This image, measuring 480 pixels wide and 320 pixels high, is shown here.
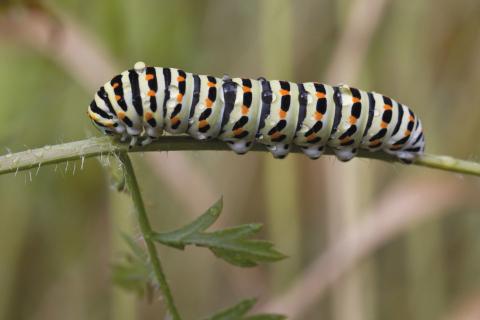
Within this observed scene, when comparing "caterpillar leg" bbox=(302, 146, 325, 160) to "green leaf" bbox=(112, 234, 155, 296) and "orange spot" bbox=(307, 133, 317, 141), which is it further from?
"green leaf" bbox=(112, 234, 155, 296)

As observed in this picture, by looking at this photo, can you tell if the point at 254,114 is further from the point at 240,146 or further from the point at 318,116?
the point at 318,116

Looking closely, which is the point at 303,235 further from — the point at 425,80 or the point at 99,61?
the point at 99,61

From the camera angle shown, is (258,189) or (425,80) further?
(258,189)

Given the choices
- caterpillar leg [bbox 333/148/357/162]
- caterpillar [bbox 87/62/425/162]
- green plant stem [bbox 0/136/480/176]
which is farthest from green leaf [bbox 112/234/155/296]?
caterpillar leg [bbox 333/148/357/162]

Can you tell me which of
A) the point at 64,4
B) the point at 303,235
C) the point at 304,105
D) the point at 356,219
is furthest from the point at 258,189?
the point at 304,105

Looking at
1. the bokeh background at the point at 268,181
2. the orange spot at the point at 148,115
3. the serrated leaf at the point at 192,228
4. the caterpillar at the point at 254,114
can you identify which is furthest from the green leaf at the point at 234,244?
the bokeh background at the point at 268,181

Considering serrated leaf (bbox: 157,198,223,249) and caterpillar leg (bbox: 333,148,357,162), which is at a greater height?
caterpillar leg (bbox: 333,148,357,162)
